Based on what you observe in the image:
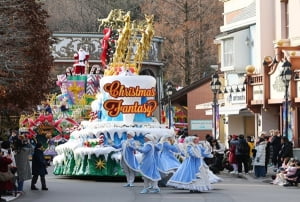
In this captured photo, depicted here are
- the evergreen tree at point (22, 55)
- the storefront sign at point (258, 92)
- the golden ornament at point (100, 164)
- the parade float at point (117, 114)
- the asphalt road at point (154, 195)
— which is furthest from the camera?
the storefront sign at point (258, 92)

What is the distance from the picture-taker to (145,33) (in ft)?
111

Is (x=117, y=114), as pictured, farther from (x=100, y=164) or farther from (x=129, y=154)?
(x=129, y=154)

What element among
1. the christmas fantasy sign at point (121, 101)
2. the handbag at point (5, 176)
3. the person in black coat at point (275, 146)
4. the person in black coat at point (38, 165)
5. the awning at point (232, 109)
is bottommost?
the handbag at point (5, 176)

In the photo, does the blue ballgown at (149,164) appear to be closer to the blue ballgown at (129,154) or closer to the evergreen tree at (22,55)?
the blue ballgown at (129,154)

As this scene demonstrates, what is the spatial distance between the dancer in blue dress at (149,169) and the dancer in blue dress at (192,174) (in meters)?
0.45

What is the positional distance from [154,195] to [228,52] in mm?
28406

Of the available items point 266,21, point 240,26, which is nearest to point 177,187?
point 266,21

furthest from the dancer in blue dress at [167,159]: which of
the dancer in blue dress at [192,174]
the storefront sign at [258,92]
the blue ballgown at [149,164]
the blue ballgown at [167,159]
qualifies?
the storefront sign at [258,92]

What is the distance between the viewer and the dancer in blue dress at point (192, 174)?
25078mm

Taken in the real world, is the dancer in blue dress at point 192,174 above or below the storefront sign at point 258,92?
below

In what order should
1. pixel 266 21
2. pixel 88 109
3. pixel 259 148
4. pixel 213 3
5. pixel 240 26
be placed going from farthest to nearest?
pixel 213 3 < pixel 88 109 < pixel 240 26 < pixel 266 21 < pixel 259 148

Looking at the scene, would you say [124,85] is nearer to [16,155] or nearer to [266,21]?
[16,155]

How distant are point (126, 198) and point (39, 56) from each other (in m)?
4.59

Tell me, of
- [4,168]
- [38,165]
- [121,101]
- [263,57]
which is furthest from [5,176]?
[263,57]
